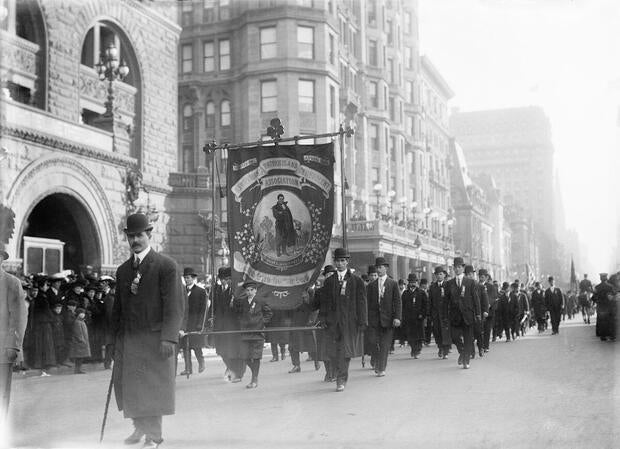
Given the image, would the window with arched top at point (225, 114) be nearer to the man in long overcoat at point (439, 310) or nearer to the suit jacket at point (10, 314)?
the man in long overcoat at point (439, 310)

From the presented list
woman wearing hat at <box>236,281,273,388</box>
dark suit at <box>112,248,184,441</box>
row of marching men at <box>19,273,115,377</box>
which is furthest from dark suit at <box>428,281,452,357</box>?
dark suit at <box>112,248,184,441</box>

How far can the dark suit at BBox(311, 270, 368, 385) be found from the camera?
12.4 metres

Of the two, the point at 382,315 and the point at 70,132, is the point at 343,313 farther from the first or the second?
the point at 70,132

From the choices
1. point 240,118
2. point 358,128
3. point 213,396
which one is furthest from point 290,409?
point 358,128

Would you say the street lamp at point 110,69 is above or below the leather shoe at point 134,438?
above

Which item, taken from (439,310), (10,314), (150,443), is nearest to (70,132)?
Answer: (439,310)

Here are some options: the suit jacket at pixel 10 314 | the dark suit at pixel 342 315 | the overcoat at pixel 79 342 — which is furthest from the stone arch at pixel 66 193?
the suit jacket at pixel 10 314

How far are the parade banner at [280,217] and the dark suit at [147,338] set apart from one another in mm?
3978

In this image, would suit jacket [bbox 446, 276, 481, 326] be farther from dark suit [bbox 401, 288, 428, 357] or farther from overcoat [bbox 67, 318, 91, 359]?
overcoat [bbox 67, 318, 91, 359]

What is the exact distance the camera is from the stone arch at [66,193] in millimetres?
20953

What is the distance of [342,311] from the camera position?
12.6 meters

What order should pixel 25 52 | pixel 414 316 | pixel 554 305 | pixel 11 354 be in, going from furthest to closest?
pixel 554 305, pixel 25 52, pixel 414 316, pixel 11 354

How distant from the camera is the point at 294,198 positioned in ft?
38.7

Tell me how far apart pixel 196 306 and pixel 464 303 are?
18.1ft
